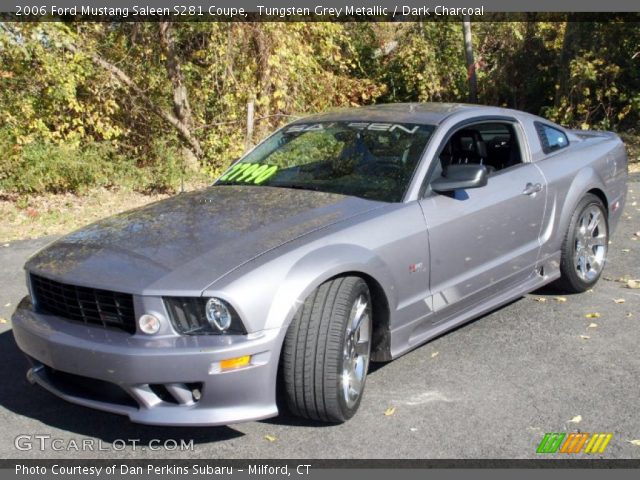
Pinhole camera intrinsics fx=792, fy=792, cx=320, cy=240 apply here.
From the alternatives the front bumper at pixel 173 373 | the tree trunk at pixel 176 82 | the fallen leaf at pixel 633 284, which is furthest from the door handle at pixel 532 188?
the tree trunk at pixel 176 82

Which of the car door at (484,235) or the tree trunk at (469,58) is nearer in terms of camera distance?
the car door at (484,235)

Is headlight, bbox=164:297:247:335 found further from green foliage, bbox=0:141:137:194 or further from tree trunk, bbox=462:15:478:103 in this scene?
tree trunk, bbox=462:15:478:103

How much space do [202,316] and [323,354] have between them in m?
0.60

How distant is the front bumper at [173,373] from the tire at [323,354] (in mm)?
129

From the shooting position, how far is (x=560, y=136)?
606 centimetres

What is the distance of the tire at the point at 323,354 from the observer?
371cm

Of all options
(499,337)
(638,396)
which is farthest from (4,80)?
(638,396)

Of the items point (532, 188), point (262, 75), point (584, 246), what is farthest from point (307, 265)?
point (262, 75)

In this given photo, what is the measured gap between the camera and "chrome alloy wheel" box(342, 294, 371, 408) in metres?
3.90

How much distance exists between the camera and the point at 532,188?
5293 mm

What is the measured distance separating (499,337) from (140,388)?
8.33 ft

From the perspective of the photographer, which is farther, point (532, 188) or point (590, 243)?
point (590, 243)

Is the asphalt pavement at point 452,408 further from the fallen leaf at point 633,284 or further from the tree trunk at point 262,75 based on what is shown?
the tree trunk at point 262,75

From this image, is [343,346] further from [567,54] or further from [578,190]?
[567,54]
